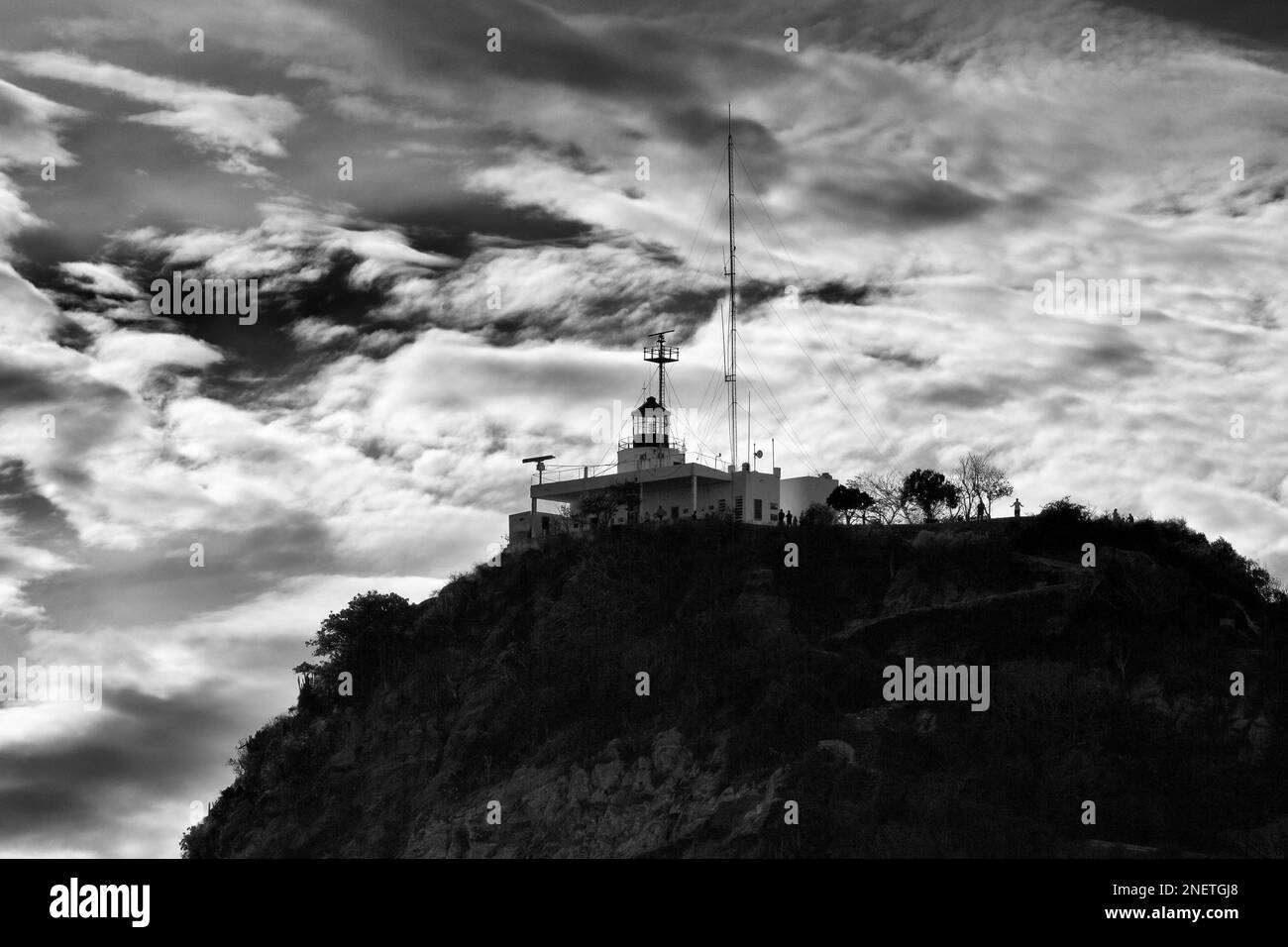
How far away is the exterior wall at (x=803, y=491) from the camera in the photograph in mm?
73062

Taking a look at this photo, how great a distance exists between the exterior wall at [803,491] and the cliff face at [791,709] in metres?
4.24

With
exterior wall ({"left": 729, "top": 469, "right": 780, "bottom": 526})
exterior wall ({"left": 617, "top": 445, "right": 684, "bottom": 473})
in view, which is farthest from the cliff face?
exterior wall ({"left": 617, "top": 445, "right": 684, "bottom": 473})

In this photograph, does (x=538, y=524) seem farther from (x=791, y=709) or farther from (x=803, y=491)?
(x=791, y=709)

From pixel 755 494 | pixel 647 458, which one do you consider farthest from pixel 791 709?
pixel 647 458

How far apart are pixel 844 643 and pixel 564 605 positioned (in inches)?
485

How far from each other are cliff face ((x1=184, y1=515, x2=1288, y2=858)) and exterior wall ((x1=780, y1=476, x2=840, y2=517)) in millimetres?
4239

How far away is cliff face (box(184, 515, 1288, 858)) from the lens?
54.3m

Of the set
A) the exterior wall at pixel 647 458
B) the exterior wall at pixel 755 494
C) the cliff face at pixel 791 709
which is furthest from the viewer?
the exterior wall at pixel 647 458

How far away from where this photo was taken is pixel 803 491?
73500 mm

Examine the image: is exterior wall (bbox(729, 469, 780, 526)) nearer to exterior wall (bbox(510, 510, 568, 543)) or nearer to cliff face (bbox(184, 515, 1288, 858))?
cliff face (bbox(184, 515, 1288, 858))

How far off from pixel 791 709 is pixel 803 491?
16.7 m

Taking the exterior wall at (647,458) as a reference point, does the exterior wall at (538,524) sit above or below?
below

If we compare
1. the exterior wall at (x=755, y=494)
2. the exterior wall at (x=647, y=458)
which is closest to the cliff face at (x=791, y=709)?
the exterior wall at (x=755, y=494)

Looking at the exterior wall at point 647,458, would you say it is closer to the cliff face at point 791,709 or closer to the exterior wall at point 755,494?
the exterior wall at point 755,494
